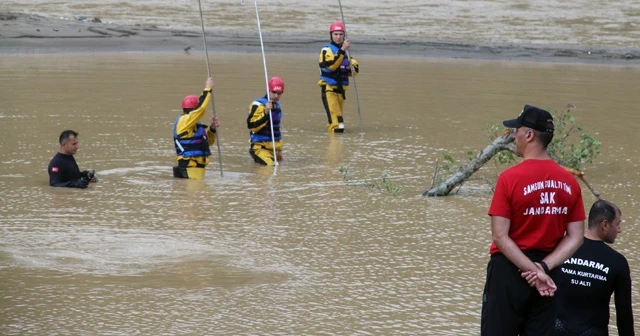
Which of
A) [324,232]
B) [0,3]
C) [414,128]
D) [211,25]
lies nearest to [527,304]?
[324,232]

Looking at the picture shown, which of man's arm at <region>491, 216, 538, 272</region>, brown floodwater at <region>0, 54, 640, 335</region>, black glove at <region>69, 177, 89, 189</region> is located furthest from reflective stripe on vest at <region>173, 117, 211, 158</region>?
man's arm at <region>491, 216, 538, 272</region>

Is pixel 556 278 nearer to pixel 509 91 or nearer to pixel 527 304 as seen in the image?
pixel 527 304

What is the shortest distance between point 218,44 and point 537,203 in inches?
922

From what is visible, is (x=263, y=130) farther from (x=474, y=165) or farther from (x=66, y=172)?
(x=474, y=165)

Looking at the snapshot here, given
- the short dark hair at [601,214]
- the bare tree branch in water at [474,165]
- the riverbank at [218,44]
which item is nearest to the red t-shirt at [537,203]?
the short dark hair at [601,214]

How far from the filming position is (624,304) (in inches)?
229

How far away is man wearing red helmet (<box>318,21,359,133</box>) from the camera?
1694 centimetres

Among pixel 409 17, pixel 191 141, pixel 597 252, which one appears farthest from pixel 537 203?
pixel 409 17

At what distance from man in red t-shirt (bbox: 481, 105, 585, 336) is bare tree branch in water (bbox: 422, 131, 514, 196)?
5908 millimetres

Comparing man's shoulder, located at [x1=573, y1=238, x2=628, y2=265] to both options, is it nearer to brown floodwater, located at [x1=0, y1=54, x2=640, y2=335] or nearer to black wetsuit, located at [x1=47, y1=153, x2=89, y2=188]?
brown floodwater, located at [x1=0, y1=54, x2=640, y2=335]

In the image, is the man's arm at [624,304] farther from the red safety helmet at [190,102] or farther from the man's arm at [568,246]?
the red safety helmet at [190,102]

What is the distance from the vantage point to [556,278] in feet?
18.8

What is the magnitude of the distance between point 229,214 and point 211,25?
20.4m

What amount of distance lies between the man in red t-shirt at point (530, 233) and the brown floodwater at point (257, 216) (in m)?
1.84
